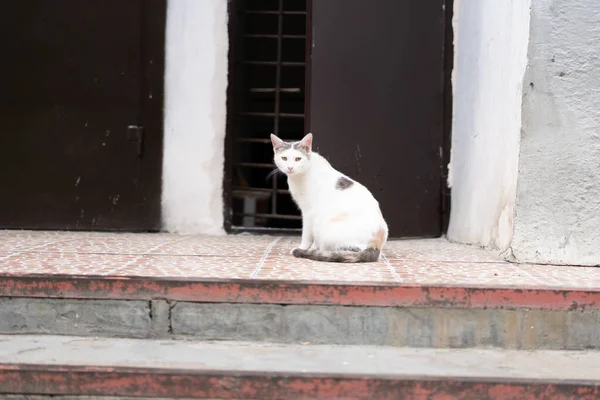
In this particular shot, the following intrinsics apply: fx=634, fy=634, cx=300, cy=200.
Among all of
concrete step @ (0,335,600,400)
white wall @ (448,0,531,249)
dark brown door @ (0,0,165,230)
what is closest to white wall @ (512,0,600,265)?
white wall @ (448,0,531,249)

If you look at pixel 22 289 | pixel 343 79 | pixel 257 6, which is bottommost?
pixel 22 289

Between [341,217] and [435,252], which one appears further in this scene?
[435,252]

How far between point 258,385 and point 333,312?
1.77ft

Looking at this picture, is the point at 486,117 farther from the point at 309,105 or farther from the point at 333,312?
the point at 333,312

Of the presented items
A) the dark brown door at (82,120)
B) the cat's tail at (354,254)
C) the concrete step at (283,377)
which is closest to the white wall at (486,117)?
the cat's tail at (354,254)

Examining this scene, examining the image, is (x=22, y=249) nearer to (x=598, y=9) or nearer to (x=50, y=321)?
(x=50, y=321)

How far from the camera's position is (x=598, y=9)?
3.47 m

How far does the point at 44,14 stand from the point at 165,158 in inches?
57.8

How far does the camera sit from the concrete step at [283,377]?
2.30 m

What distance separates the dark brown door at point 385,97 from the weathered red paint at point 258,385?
8.53 feet

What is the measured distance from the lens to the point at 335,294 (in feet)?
8.90

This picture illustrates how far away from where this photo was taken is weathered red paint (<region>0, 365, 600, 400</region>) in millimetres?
2289

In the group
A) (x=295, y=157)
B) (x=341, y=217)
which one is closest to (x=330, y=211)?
(x=341, y=217)

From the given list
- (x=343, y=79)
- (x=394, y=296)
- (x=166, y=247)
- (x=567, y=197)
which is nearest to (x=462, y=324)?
(x=394, y=296)
